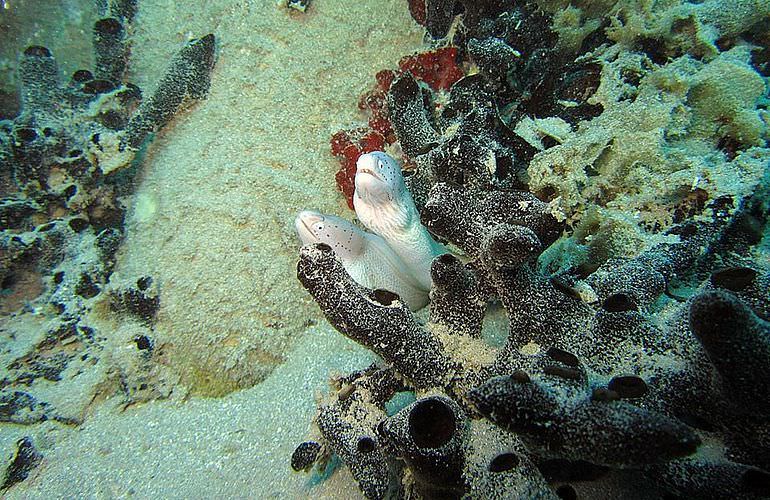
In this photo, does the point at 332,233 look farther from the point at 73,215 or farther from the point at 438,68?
the point at 73,215

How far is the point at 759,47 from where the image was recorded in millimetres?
2520

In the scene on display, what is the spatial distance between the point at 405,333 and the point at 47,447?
3.01 m

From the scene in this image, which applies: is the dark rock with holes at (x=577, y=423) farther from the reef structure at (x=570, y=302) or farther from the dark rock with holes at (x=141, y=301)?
the dark rock with holes at (x=141, y=301)

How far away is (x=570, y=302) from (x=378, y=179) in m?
1.50

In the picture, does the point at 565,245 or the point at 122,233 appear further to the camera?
the point at 122,233

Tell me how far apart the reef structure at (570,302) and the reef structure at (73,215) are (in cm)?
235

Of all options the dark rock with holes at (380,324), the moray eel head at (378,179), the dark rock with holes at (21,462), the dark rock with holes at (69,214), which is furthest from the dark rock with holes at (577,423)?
the dark rock with holes at (21,462)

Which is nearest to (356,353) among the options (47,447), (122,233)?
(47,447)

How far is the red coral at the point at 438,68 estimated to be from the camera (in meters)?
3.51

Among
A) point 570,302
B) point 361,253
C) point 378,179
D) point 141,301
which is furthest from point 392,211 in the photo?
point 141,301

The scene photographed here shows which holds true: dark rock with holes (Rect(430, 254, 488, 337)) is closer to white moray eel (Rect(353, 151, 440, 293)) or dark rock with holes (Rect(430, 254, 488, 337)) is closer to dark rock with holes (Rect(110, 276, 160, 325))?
white moray eel (Rect(353, 151, 440, 293))

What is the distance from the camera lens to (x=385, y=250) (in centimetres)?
316

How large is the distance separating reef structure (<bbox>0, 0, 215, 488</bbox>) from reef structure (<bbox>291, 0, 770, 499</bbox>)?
7.72ft

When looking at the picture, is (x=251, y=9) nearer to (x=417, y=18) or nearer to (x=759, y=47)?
(x=417, y=18)
